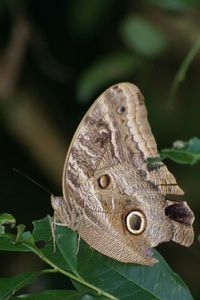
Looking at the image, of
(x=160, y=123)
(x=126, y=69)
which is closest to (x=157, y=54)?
(x=126, y=69)

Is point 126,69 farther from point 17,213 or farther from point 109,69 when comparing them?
point 17,213

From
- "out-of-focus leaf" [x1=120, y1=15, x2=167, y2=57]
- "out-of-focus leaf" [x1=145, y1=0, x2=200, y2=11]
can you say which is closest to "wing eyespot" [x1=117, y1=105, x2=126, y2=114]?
"out-of-focus leaf" [x1=145, y1=0, x2=200, y2=11]

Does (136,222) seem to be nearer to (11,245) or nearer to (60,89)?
(11,245)

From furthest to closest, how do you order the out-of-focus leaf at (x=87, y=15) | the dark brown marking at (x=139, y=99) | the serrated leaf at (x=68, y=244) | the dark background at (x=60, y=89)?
the dark background at (x=60, y=89) → the out-of-focus leaf at (x=87, y=15) → the dark brown marking at (x=139, y=99) → the serrated leaf at (x=68, y=244)

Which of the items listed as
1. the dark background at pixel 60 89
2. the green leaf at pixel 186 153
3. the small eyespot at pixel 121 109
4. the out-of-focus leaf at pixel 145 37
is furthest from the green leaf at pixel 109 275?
the dark background at pixel 60 89

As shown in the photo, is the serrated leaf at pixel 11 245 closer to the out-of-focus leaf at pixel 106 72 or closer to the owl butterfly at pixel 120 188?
the owl butterfly at pixel 120 188

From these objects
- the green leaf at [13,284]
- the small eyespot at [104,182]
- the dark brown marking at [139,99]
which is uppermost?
the dark brown marking at [139,99]
